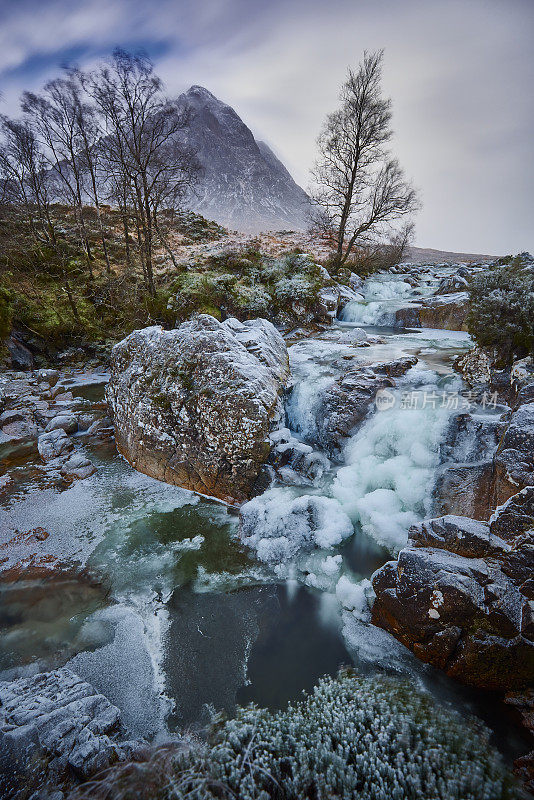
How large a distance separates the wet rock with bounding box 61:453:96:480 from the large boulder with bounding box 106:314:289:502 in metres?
0.80

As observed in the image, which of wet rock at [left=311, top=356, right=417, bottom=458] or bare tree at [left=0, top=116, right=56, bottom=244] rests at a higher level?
bare tree at [left=0, top=116, right=56, bottom=244]

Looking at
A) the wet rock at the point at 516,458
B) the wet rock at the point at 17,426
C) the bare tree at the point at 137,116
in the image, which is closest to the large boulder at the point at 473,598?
the wet rock at the point at 516,458

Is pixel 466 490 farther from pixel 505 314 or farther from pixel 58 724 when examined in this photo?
pixel 58 724

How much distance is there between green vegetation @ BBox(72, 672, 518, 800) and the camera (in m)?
2.54

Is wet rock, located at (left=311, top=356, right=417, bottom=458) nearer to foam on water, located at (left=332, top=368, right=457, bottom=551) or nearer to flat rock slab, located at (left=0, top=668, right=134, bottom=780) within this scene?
foam on water, located at (left=332, top=368, right=457, bottom=551)

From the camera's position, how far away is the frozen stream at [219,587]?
356 centimetres

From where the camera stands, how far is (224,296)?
1445 cm

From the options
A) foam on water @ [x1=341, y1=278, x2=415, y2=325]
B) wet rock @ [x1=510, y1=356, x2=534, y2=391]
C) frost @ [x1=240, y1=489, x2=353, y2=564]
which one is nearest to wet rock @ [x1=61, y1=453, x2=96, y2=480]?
frost @ [x1=240, y1=489, x2=353, y2=564]

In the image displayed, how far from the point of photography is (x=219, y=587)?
4.66 m

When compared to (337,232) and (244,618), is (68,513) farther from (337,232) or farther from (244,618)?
(337,232)

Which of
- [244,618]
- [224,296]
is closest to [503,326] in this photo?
[244,618]

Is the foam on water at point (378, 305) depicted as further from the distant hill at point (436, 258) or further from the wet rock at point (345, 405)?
the distant hill at point (436, 258)

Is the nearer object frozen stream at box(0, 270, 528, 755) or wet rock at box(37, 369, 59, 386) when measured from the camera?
frozen stream at box(0, 270, 528, 755)

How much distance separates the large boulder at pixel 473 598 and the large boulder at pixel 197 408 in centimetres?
336
